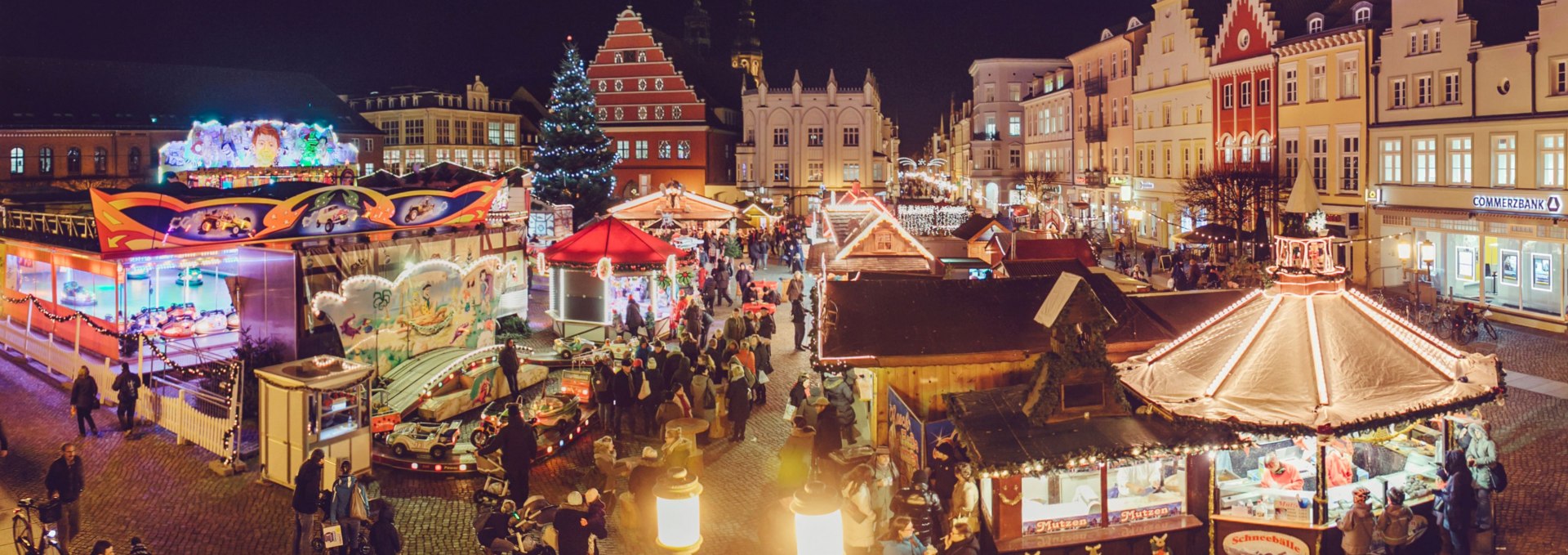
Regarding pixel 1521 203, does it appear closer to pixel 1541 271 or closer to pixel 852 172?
pixel 1541 271

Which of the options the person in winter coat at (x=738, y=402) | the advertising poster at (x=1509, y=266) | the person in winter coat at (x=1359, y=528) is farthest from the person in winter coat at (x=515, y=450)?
the advertising poster at (x=1509, y=266)

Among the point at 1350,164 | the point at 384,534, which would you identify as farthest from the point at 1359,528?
the point at 1350,164

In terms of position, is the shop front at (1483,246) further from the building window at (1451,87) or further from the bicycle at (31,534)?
the bicycle at (31,534)

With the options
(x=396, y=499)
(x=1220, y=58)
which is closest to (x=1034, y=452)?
(x=396, y=499)

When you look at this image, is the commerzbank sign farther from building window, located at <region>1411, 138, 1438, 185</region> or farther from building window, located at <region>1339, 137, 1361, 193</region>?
building window, located at <region>1339, 137, 1361, 193</region>

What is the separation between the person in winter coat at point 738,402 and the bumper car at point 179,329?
10.6 meters

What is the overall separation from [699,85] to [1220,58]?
3446 cm

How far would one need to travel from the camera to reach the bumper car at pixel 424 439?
1327cm

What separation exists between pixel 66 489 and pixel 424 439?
3.84 m

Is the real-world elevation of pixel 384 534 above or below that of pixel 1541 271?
below

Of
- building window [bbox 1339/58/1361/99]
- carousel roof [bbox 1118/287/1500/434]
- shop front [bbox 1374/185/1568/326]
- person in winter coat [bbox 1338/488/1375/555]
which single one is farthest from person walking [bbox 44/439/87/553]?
building window [bbox 1339/58/1361/99]

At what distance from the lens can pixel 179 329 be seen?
1914 centimetres

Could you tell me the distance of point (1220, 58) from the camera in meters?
35.8

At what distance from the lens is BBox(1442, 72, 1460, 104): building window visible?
24844 millimetres
